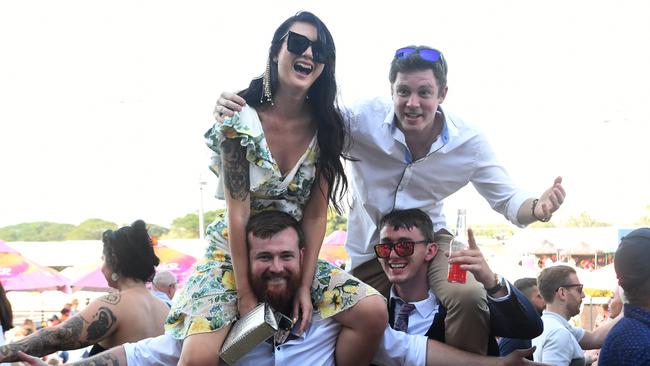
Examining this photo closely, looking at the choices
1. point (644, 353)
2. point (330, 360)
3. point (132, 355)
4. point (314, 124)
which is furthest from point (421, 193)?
point (132, 355)

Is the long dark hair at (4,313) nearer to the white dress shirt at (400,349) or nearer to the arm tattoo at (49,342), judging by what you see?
the arm tattoo at (49,342)

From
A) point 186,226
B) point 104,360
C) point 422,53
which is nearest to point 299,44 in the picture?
point 422,53

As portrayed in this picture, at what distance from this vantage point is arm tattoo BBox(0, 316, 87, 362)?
3836 millimetres

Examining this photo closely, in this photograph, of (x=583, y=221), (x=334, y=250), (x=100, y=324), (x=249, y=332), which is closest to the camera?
(x=249, y=332)

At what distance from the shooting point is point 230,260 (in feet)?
12.3

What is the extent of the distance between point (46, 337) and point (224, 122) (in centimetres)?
177

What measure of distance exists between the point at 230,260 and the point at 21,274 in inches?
579

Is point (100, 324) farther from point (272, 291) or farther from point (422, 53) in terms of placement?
point (422, 53)

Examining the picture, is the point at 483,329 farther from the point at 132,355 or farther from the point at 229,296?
the point at 132,355

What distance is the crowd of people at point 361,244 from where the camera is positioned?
3508mm

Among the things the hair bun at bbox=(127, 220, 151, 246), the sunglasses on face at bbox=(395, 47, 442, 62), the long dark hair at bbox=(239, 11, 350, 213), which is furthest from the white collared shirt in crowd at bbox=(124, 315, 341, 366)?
the hair bun at bbox=(127, 220, 151, 246)

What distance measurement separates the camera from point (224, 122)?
3.41 meters

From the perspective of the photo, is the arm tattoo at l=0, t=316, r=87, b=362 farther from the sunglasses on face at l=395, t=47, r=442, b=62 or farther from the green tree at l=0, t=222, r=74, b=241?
the green tree at l=0, t=222, r=74, b=241

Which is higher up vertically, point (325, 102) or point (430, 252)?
point (325, 102)
